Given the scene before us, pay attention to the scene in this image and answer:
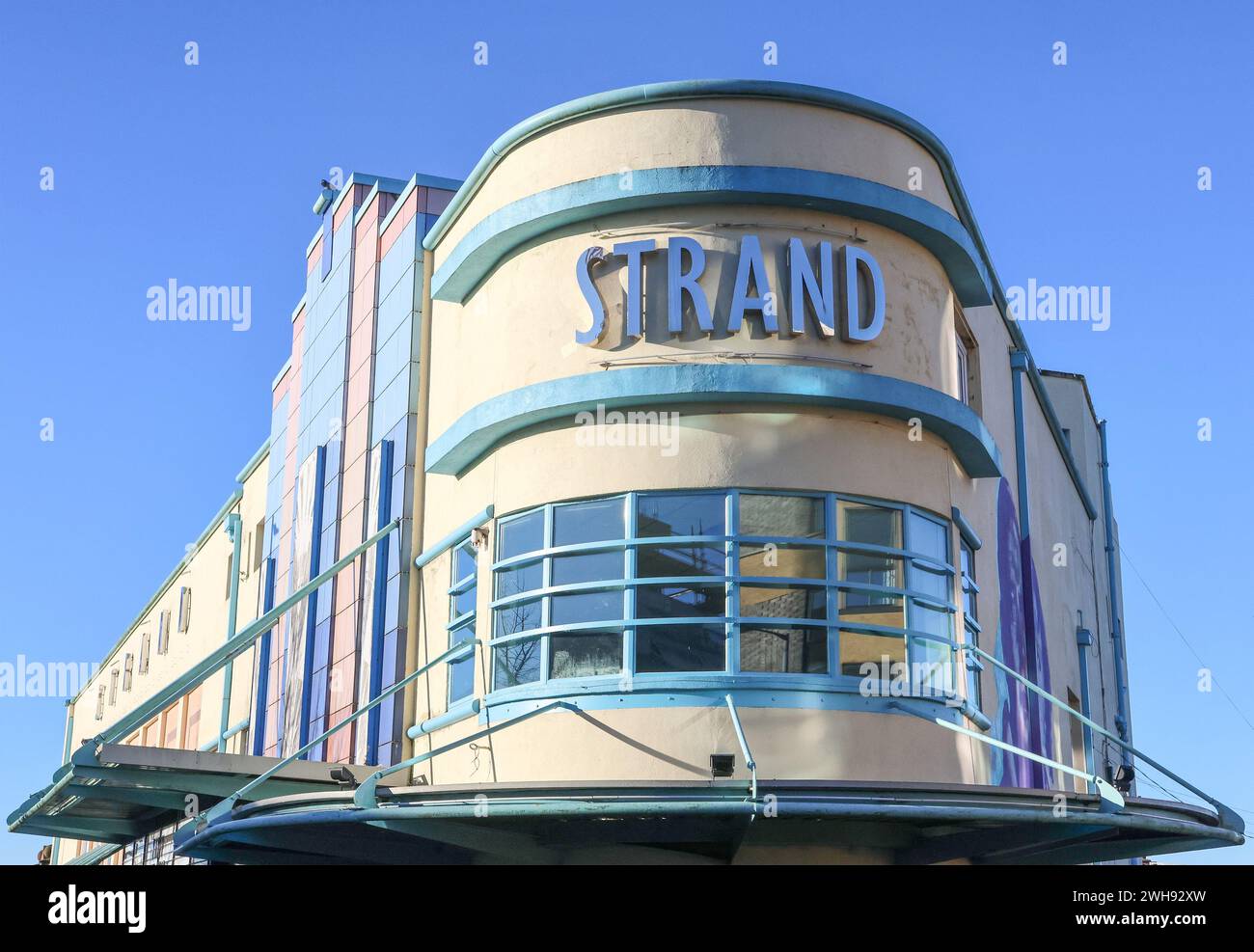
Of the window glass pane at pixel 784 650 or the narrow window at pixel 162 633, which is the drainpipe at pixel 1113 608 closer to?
the window glass pane at pixel 784 650

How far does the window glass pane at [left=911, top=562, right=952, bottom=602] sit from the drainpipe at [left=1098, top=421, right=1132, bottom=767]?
1702cm

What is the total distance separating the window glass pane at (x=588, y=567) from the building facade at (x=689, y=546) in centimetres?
3

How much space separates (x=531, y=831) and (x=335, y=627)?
7.69 meters

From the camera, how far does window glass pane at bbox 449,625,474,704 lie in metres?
18.4

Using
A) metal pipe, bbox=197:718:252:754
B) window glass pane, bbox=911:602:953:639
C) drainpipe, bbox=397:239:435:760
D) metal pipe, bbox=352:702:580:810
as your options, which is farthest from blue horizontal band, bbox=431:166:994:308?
metal pipe, bbox=197:718:252:754

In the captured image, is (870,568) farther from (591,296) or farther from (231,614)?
(231,614)

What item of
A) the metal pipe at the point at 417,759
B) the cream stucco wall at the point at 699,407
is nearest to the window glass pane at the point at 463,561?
the cream stucco wall at the point at 699,407

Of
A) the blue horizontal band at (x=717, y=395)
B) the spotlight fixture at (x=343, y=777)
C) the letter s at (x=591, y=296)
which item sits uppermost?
the letter s at (x=591, y=296)

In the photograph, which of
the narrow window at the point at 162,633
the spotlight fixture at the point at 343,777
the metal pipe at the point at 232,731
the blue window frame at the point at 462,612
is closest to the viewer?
the spotlight fixture at the point at 343,777

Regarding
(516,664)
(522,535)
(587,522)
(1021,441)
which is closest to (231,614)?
(522,535)

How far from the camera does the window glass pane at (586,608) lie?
54.9 ft
